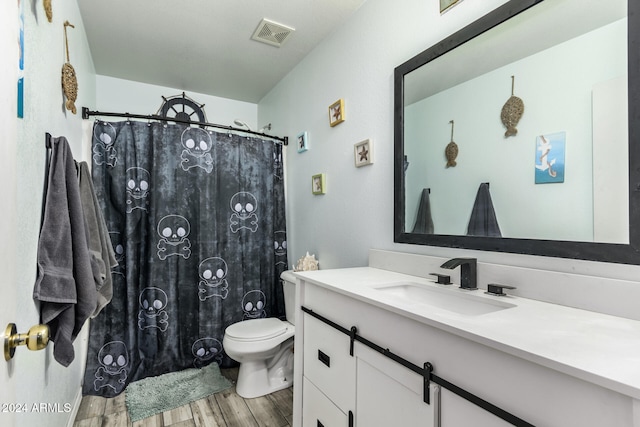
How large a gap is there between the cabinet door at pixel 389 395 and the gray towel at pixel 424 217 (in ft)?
2.09

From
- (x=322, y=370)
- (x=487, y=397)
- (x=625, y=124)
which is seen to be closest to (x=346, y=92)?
(x=625, y=124)

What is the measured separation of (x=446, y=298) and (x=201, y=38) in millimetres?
2218

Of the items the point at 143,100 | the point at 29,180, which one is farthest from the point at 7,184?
the point at 143,100

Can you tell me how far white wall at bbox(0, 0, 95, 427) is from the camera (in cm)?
56

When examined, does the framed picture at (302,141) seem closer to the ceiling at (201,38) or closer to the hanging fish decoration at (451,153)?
the ceiling at (201,38)

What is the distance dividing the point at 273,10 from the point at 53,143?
4.51 ft

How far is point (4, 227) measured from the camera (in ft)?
1.79

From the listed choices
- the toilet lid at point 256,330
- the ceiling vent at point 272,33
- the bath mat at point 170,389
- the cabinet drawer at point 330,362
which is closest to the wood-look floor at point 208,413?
the bath mat at point 170,389

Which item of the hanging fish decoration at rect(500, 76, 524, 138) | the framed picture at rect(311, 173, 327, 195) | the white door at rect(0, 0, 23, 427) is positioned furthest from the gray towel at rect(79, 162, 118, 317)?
the hanging fish decoration at rect(500, 76, 524, 138)

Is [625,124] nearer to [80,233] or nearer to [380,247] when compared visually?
[380,247]

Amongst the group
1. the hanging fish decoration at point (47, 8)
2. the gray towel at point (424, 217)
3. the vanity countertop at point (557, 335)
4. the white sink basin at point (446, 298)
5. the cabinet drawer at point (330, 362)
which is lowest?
the cabinet drawer at point (330, 362)

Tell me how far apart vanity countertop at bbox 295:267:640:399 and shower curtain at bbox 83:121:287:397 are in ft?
4.97

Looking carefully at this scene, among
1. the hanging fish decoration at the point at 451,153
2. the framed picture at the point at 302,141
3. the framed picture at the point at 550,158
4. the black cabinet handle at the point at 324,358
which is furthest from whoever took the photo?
the framed picture at the point at 302,141

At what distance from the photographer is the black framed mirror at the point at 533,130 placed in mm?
873
